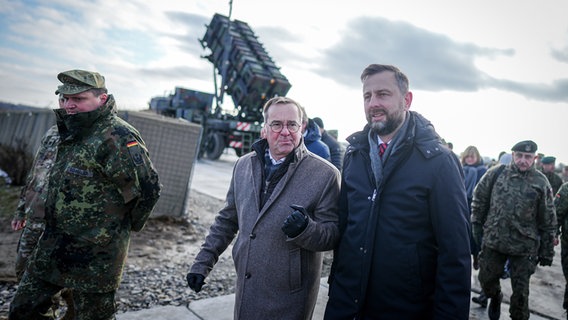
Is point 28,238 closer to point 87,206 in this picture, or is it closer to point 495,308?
point 87,206

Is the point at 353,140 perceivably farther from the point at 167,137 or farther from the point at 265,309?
the point at 167,137

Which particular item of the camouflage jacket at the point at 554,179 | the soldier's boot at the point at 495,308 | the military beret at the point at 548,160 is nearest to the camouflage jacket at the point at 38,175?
the soldier's boot at the point at 495,308

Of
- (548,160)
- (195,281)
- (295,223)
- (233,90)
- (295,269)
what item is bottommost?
(195,281)

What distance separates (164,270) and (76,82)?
257 centimetres

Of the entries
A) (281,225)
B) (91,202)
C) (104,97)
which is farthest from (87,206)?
(281,225)

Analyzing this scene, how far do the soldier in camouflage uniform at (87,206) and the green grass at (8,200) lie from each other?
443 cm

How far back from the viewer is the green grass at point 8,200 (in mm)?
5739

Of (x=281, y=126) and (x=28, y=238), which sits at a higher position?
(x=281, y=126)

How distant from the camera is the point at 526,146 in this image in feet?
11.8

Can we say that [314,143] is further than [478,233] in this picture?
Yes

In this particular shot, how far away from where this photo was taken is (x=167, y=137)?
6035 millimetres

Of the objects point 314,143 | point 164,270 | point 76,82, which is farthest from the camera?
point 314,143

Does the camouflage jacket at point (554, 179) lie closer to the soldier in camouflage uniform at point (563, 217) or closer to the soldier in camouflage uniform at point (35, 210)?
the soldier in camouflage uniform at point (563, 217)

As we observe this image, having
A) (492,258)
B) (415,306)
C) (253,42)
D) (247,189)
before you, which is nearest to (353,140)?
(247,189)
